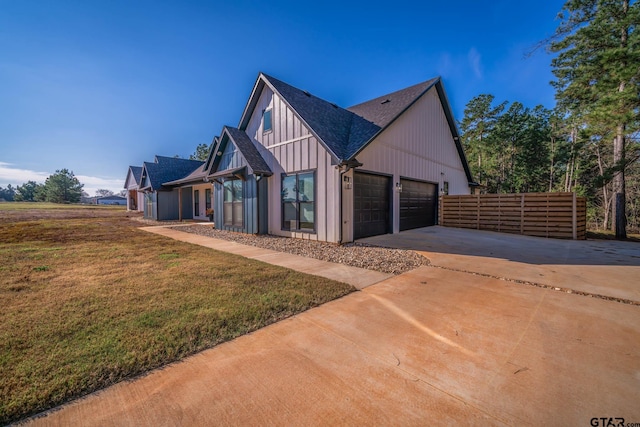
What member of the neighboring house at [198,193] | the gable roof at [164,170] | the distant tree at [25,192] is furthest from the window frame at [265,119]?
the distant tree at [25,192]

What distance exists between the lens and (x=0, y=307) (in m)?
3.07

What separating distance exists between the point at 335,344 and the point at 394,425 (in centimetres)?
96

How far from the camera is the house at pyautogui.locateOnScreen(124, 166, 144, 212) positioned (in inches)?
1112

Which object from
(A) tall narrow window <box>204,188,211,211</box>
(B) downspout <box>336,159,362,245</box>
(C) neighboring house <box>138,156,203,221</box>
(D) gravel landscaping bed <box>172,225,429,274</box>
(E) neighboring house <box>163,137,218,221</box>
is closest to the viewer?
(D) gravel landscaping bed <box>172,225,429,274</box>

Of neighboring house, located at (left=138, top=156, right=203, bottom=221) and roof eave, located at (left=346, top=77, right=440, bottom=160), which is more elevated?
roof eave, located at (left=346, top=77, right=440, bottom=160)

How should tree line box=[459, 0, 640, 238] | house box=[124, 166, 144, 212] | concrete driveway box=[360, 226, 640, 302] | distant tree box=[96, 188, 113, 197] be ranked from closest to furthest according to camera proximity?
concrete driveway box=[360, 226, 640, 302]
tree line box=[459, 0, 640, 238]
house box=[124, 166, 144, 212]
distant tree box=[96, 188, 113, 197]

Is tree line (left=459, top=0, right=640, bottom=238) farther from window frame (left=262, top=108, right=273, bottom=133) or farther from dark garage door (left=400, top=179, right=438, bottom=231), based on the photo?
window frame (left=262, top=108, right=273, bottom=133)

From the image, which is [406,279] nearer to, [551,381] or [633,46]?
[551,381]

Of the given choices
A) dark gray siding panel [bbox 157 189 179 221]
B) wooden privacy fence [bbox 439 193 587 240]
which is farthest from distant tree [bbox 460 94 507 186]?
dark gray siding panel [bbox 157 189 179 221]

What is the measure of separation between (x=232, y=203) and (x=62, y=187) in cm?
6448

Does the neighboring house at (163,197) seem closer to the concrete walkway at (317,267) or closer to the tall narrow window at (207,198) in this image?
the tall narrow window at (207,198)

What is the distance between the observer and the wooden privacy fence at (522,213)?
9.54m

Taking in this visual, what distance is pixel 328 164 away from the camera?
8031mm

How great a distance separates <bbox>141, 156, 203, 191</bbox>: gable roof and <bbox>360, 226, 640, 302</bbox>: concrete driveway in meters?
17.7
